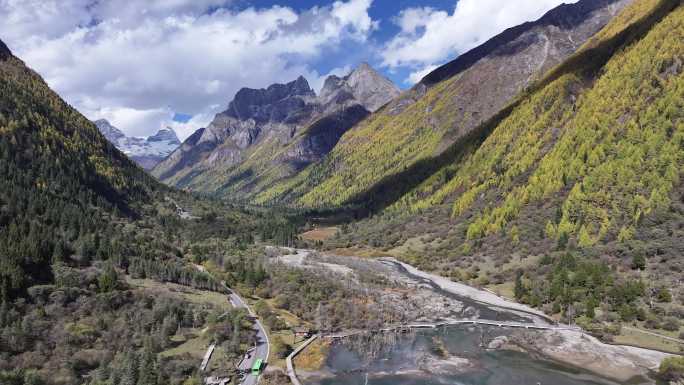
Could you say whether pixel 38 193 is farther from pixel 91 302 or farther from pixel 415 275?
pixel 415 275

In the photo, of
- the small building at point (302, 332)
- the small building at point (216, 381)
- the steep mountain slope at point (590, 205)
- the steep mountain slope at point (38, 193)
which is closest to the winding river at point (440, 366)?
the small building at point (302, 332)

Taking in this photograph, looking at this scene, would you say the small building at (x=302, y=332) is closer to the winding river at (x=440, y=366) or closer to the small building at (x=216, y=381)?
the winding river at (x=440, y=366)

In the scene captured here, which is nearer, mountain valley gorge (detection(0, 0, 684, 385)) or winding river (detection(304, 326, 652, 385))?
winding river (detection(304, 326, 652, 385))

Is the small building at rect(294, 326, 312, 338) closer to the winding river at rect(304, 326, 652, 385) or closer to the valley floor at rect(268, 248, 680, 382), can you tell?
the valley floor at rect(268, 248, 680, 382)

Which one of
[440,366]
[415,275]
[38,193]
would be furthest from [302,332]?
[38,193]

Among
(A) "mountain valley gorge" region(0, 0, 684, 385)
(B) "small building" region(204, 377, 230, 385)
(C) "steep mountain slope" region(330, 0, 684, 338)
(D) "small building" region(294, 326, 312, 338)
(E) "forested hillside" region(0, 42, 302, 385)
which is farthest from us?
(C) "steep mountain slope" region(330, 0, 684, 338)

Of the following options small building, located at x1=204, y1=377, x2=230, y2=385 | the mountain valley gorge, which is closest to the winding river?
the mountain valley gorge

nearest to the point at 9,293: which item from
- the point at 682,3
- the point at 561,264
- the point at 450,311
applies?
the point at 450,311

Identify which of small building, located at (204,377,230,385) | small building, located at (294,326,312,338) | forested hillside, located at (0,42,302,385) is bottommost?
small building, located at (294,326,312,338)
